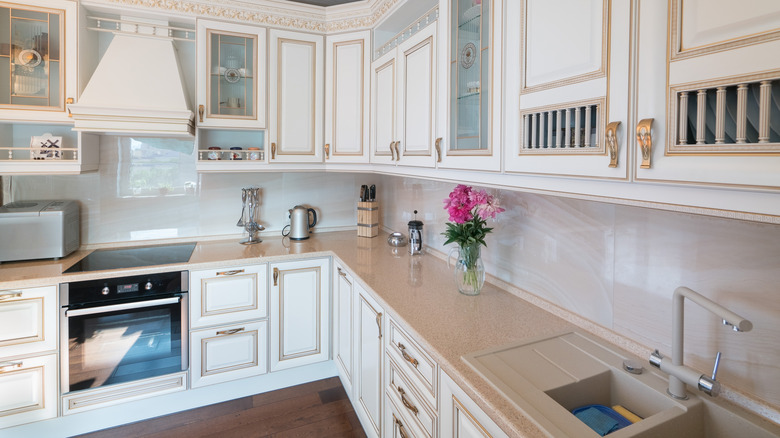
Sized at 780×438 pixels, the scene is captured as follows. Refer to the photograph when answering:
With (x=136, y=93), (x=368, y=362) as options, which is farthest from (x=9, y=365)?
(x=368, y=362)

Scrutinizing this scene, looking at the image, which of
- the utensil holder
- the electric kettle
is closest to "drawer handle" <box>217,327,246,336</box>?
the electric kettle

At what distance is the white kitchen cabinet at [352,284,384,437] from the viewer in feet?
5.79

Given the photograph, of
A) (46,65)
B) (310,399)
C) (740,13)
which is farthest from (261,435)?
(740,13)

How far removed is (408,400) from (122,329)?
166cm

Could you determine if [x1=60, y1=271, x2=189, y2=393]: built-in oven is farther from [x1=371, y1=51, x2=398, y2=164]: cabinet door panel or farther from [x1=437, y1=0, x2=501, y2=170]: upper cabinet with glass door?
[x1=437, y1=0, x2=501, y2=170]: upper cabinet with glass door

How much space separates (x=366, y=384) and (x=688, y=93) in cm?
178

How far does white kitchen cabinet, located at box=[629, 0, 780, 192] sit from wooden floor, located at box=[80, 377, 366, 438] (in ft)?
6.74

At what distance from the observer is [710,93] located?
686 millimetres

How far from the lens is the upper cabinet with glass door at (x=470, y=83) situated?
1266 millimetres

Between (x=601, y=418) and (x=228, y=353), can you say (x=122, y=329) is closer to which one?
(x=228, y=353)

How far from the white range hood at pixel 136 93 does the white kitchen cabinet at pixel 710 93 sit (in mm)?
2241

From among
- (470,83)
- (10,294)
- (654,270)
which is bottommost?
(10,294)

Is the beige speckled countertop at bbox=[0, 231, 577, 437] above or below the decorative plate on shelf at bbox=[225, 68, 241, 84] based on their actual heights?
below

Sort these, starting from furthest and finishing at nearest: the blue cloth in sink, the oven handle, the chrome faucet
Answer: the oven handle, the blue cloth in sink, the chrome faucet
